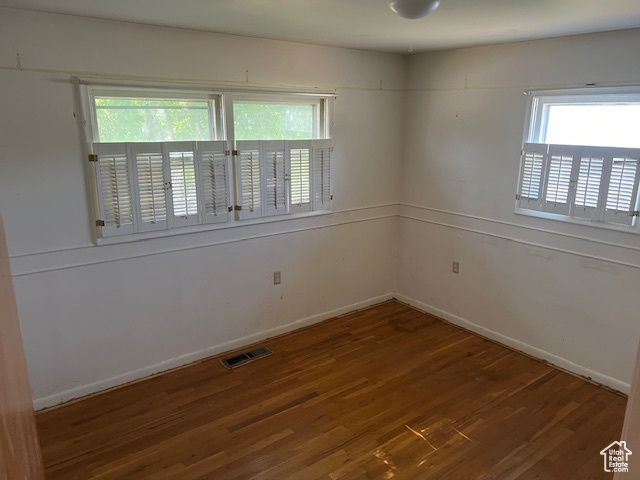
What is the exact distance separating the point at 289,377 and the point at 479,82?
2776 millimetres

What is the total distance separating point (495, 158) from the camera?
3.64 metres

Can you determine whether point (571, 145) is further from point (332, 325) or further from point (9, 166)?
point (9, 166)

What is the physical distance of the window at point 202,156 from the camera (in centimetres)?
289

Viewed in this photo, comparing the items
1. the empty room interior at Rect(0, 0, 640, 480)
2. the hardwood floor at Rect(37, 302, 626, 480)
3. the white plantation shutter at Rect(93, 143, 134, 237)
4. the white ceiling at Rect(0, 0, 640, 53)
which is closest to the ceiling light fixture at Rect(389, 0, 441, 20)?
the empty room interior at Rect(0, 0, 640, 480)

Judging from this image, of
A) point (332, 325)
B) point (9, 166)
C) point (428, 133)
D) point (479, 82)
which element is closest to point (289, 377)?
point (332, 325)

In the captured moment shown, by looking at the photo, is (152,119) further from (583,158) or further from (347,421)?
(583,158)

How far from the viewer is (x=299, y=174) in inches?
147

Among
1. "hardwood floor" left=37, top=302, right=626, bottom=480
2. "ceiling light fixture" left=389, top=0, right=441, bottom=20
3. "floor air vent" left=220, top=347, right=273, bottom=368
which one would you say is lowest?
"hardwood floor" left=37, top=302, right=626, bottom=480

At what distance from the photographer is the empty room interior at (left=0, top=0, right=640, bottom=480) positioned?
2.54m

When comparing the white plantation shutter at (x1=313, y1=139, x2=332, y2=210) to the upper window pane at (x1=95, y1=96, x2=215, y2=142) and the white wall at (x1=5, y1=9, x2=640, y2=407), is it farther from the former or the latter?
the upper window pane at (x1=95, y1=96, x2=215, y2=142)

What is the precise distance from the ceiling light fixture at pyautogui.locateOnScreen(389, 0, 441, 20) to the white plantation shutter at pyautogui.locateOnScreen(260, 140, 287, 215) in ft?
5.61

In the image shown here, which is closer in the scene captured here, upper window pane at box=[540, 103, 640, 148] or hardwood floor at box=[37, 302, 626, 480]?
hardwood floor at box=[37, 302, 626, 480]

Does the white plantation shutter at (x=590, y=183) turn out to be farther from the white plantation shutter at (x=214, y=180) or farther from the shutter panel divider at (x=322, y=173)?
the white plantation shutter at (x=214, y=180)

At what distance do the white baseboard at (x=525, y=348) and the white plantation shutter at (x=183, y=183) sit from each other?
2.42 metres
